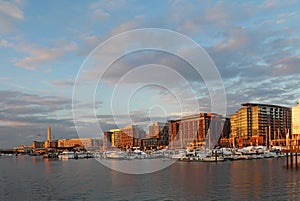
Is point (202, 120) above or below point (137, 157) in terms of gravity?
above

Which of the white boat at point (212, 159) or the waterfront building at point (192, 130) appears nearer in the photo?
the white boat at point (212, 159)

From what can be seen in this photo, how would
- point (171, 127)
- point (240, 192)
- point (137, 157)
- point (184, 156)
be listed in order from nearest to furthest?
point (240, 192) < point (184, 156) < point (137, 157) < point (171, 127)

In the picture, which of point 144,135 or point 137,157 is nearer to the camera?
point 137,157

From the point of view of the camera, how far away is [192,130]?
192 meters

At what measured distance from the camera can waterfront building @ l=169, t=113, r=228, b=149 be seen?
180825 mm

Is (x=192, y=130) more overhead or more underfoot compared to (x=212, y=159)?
more overhead

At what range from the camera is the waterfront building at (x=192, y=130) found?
181m

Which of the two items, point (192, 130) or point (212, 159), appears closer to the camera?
point (212, 159)

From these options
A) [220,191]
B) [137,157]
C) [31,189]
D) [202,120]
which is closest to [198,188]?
[220,191]

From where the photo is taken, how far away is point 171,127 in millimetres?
182750

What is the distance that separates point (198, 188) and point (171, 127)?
459 feet

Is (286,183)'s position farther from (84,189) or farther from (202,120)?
(202,120)

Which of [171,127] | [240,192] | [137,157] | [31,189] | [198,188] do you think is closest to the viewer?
[240,192]

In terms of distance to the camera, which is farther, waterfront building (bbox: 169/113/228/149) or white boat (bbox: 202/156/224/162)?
waterfront building (bbox: 169/113/228/149)
